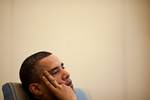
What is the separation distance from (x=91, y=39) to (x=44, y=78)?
3.27 ft

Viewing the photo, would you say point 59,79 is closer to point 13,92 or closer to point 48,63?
point 48,63

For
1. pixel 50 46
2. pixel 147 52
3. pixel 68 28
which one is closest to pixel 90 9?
pixel 68 28

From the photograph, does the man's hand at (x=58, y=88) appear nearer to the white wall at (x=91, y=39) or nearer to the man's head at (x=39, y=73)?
the man's head at (x=39, y=73)

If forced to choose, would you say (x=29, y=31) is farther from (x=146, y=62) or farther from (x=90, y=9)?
(x=146, y=62)

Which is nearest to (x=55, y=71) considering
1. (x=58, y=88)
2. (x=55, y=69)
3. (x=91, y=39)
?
(x=55, y=69)

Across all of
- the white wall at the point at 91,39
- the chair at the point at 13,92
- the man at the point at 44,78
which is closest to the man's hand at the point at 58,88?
the man at the point at 44,78

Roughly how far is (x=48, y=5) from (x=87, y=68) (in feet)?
2.36

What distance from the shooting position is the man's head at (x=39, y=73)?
57.4 inches

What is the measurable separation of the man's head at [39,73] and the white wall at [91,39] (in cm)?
82

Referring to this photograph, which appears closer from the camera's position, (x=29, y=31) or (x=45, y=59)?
(x=45, y=59)

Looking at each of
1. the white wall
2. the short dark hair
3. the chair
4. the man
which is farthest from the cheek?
the white wall

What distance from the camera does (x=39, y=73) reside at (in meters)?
1.46

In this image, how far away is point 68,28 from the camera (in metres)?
2.33

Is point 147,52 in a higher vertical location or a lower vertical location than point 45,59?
lower
